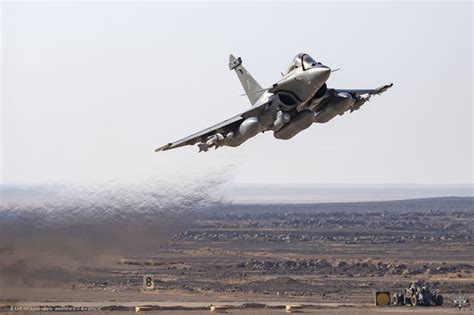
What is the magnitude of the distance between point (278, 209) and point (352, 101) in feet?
314

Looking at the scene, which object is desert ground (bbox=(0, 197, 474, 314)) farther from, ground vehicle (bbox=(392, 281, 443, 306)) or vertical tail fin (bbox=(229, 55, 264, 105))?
vertical tail fin (bbox=(229, 55, 264, 105))

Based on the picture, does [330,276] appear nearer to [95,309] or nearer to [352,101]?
[95,309]

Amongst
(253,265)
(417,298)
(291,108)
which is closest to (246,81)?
(291,108)

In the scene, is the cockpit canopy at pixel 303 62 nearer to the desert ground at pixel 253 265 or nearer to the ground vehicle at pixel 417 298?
the desert ground at pixel 253 265

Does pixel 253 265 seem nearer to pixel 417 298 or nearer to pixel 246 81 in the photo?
pixel 417 298

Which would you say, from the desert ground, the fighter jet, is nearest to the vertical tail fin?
the fighter jet

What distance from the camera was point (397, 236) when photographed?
356 ft

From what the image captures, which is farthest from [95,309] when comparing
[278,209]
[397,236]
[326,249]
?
[278,209]

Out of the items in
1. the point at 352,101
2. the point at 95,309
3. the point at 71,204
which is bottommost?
the point at 95,309

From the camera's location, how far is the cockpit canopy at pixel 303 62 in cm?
4975

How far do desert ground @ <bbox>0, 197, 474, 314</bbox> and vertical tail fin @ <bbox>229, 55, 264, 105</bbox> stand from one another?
5037 millimetres

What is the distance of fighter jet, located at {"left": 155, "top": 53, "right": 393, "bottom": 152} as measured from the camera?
49.6 m

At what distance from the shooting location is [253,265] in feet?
268

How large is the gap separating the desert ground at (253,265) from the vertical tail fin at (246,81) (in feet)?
16.5
